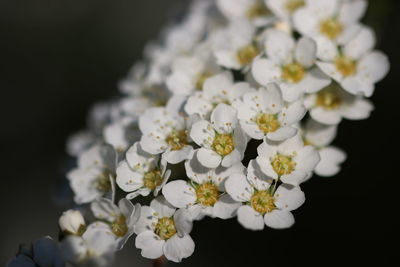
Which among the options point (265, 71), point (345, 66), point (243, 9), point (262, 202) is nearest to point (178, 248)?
point (262, 202)

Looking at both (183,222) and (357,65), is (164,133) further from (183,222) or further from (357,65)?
(357,65)

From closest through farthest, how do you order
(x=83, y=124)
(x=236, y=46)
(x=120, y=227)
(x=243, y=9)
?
(x=120, y=227) → (x=236, y=46) → (x=243, y=9) → (x=83, y=124)

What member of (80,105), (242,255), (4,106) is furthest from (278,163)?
(4,106)

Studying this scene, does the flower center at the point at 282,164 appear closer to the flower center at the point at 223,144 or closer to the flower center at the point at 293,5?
the flower center at the point at 223,144

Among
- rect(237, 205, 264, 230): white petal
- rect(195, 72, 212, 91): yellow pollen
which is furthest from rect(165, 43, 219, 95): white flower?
rect(237, 205, 264, 230): white petal

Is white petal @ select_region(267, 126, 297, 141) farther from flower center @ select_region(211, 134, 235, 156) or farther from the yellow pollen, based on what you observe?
the yellow pollen

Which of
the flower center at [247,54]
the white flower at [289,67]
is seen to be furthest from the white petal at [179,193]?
the flower center at [247,54]
